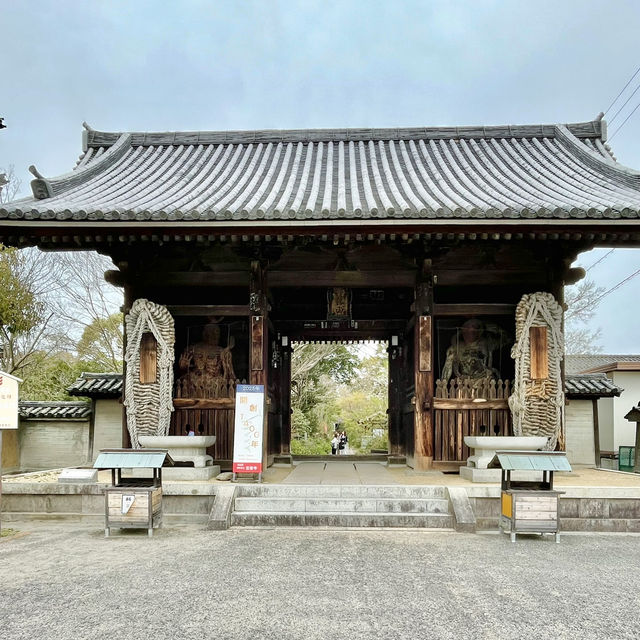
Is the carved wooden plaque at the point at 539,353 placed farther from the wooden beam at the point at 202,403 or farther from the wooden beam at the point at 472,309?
the wooden beam at the point at 202,403

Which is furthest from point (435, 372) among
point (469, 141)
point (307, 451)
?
point (307, 451)

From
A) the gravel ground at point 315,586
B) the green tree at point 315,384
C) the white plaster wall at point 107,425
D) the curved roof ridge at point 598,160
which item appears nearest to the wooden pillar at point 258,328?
the gravel ground at point 315,586

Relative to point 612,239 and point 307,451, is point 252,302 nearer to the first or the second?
point 612,239

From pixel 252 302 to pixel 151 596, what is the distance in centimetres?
480

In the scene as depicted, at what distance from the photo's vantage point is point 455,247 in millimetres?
8547

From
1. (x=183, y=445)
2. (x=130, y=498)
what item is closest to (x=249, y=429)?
(x=183, y=445)

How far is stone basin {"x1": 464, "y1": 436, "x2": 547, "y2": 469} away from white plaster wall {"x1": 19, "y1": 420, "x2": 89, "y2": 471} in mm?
7634

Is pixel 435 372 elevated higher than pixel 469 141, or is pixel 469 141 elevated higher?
pixel 469 141

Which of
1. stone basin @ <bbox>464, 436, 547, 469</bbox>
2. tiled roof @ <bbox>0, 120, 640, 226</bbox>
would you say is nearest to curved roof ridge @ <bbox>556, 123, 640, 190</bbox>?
tiled roof @ <bbox>0, 120, 640, 226</bbox>

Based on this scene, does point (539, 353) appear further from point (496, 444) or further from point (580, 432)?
point (580, 432)

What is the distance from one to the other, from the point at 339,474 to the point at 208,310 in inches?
134

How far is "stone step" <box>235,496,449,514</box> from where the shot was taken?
691 centimetres

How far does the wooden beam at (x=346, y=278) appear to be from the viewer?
8.84 m

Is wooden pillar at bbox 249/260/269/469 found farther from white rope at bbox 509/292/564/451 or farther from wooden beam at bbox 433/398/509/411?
white rope at bbox 509/292/564/451
